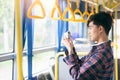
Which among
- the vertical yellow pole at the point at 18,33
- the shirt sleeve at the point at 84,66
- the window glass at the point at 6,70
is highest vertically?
the vertical yellow pole at the point at 18,33

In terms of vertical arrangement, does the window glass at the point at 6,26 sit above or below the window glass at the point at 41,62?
above

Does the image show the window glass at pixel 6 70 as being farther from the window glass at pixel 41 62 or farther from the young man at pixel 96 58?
the young man at pixel 96 58

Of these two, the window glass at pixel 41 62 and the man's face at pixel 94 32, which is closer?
the man's face at pixel 94 32

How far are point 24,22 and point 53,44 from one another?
140 cm

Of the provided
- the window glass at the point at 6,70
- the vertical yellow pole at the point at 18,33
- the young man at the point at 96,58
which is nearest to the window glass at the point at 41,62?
the window glass at the point at 6,70

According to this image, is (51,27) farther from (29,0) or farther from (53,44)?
(29,0)

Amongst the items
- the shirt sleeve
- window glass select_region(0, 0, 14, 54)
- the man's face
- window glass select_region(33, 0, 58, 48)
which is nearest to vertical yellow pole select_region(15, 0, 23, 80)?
the shirt sleeve

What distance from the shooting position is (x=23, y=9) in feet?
6.95

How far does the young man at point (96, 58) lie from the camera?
131cm

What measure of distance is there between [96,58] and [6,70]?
1.49 meters

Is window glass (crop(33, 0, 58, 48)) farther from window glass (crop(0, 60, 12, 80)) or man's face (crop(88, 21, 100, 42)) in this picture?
man's face (crop(88, 21, 100, 42))

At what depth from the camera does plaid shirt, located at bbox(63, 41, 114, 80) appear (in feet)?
4.27

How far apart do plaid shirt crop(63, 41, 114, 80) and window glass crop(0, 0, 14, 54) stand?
1.24 m

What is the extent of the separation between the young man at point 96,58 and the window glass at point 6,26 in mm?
1163
